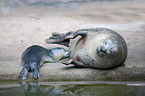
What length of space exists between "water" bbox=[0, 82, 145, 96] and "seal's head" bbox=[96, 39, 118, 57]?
1.66ft

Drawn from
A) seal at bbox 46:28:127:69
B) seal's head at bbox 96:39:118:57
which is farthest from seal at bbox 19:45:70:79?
seal's head at bbox 96:39:118:57

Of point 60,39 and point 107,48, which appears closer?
point 107,48

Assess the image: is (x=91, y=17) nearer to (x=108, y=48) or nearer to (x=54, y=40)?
(x=54, y=40)

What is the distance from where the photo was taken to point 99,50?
3693 millimetres

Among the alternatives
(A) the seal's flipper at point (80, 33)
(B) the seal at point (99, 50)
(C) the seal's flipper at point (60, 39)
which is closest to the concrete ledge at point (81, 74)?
(B) the seal at point (99, 50)

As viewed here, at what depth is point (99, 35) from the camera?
164 inches

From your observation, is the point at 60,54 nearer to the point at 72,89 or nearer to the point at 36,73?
the point at 36,73

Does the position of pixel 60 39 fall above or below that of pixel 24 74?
above

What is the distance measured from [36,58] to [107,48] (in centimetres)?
123

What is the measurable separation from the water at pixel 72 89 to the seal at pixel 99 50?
514 millimetres

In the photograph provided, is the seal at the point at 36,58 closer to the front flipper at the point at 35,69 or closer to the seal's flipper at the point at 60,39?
the front flipper at the point at 35,69

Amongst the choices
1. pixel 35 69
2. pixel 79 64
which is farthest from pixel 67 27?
pixel 35 69

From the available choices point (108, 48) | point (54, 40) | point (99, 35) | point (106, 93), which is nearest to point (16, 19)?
point (54, 40)

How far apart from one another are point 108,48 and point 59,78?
2.73 feet
